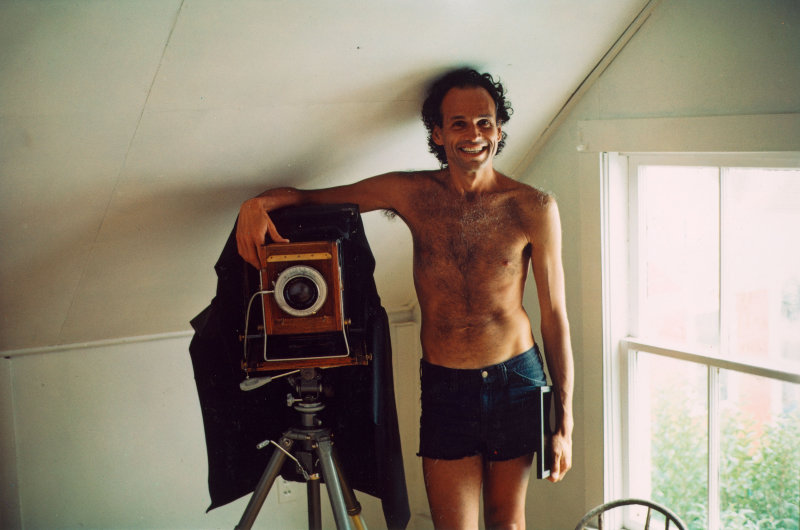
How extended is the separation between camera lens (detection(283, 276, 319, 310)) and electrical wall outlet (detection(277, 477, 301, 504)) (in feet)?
4.23

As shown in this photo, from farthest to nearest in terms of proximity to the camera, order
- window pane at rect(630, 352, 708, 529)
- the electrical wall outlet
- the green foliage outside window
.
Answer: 1. the electrical wall outlet
2. window pane at rect(630, 352, 708, 529)
3. the green foliage outside window

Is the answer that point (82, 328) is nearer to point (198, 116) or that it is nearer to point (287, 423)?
point (287, 423)

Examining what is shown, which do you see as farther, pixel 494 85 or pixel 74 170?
pixel 494 85

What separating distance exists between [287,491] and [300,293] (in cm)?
136

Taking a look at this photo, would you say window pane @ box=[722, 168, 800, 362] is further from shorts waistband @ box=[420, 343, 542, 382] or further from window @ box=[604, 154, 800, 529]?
shorts waistband @ box=[420, 343, 542, 382]

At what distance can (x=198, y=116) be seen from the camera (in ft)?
6.56

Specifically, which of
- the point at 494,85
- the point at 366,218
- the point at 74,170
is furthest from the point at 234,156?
the point at 494,85

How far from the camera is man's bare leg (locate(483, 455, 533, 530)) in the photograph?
2396 millimetres

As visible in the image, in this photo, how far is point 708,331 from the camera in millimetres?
2414

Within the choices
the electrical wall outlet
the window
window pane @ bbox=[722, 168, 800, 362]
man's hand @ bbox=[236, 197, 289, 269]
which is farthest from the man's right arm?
the electrical wall outlet

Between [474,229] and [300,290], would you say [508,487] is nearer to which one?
[474,229]

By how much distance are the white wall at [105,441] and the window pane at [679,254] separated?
1.65 metres

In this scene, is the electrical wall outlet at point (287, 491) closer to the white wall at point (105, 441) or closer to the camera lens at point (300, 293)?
the white wall at point (105, 441)

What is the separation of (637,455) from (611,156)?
1.00 meters
